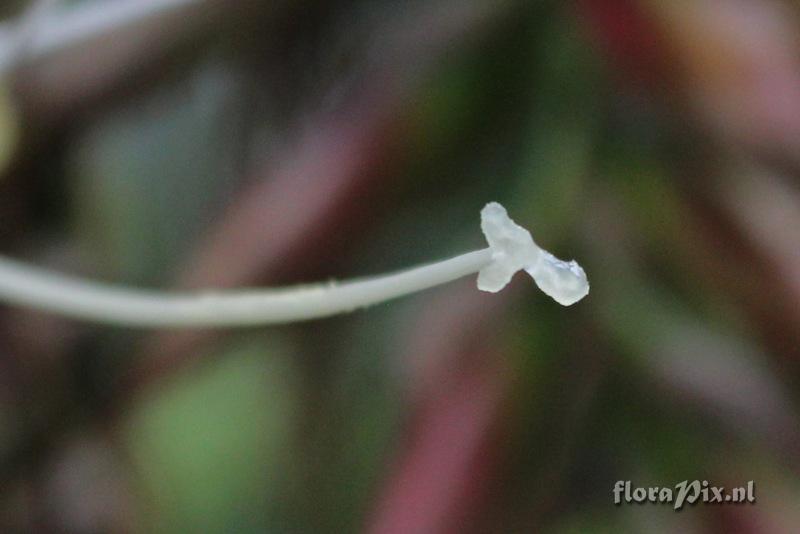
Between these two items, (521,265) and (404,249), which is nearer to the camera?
(521,265)

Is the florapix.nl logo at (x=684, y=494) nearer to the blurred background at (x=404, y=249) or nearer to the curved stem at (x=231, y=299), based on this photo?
the blurred background at (x=404, y=249)

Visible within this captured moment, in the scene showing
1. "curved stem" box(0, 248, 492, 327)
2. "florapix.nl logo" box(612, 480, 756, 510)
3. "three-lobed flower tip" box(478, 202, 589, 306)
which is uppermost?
"curved stem" box(0, 248, 492, 327)

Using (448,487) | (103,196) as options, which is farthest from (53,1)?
(448,487)

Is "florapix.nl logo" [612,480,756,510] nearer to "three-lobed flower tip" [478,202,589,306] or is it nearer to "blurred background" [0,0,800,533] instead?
"blurred background" [0,0,800,533]

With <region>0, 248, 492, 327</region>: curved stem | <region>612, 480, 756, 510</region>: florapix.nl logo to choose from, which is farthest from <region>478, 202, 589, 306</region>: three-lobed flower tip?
<region>612, 480, 756, 510</region>: florapix.nl logo
